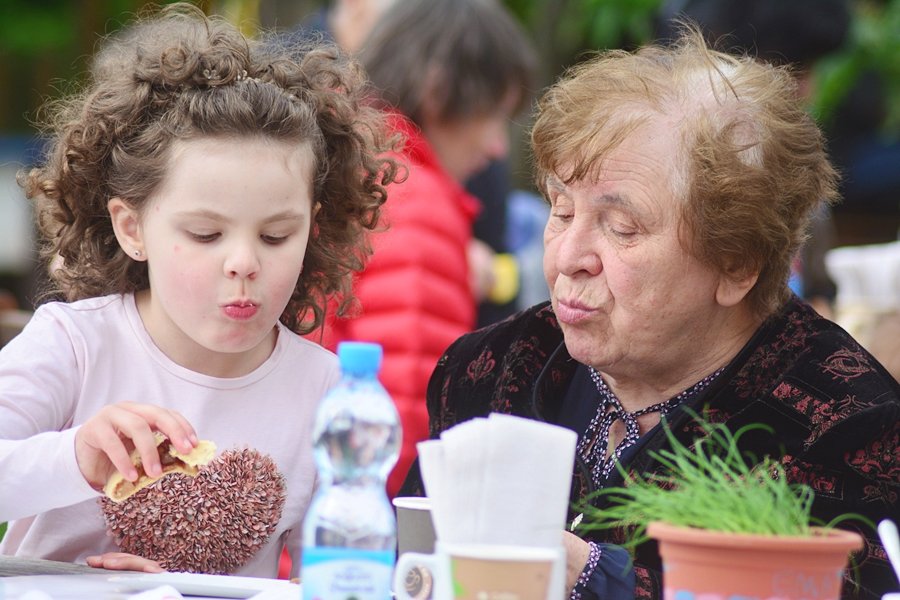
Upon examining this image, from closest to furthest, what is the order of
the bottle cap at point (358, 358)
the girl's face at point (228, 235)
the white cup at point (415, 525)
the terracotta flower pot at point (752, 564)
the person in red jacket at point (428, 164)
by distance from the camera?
the terracotta flower pot at point (752, 564)
the bottle cap at point (358, 358)
the white cup at point (415, 525)
the girl's face at point (228, 235)
the person in red jacket at point (428, 164)

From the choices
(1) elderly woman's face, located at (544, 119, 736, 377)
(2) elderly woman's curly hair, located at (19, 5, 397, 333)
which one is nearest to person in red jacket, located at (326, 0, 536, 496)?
(2) elderly woman's curly hair, located at (19, 5, 397, 333)

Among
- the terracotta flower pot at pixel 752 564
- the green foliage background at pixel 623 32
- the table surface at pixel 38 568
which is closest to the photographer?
the terracotta flower pot at pixel 752 564

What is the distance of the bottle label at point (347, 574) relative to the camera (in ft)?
4.28

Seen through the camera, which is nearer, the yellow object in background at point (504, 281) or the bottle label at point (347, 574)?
the bottle label at point (347, 574)

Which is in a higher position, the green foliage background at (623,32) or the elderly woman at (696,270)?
the green foliage background at (623,32)

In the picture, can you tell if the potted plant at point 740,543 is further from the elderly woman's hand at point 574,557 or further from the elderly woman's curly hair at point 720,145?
the elderly woman's curly hair at point 720,145

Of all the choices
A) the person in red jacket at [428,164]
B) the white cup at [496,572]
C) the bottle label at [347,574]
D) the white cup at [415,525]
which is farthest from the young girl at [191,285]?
Result: the person in red jacket at [428,164]

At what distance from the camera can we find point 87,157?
2416 mm

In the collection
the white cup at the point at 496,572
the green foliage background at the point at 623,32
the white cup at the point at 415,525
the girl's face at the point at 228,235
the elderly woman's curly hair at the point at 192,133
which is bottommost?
the white cup at the point at 496,572

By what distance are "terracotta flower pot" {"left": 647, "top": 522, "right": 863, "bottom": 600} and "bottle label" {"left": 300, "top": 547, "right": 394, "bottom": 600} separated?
1.00 ft

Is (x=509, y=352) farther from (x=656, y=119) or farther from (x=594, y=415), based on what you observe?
(x=656, y=119)

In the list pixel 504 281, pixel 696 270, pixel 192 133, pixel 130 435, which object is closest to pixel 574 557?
pixel 130 435

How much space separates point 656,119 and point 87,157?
1.08 metres

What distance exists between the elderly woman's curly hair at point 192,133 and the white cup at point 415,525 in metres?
0.82
